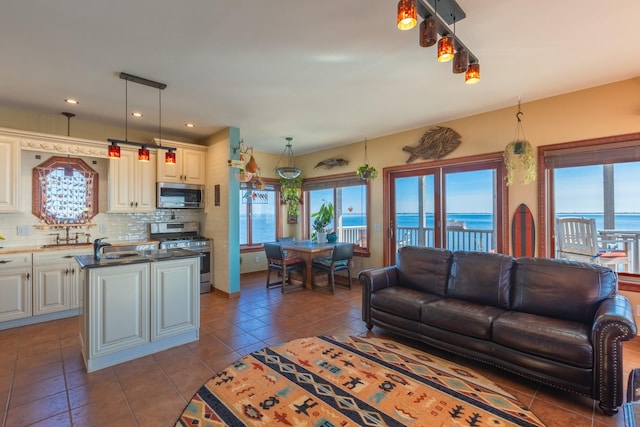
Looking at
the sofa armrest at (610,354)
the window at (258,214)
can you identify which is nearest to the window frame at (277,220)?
the window at (258,214)

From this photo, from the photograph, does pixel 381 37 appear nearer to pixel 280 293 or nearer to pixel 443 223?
pixel 443 223

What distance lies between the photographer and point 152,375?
2625mm

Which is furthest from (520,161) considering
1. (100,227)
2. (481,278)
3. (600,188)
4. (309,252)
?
(100,227)

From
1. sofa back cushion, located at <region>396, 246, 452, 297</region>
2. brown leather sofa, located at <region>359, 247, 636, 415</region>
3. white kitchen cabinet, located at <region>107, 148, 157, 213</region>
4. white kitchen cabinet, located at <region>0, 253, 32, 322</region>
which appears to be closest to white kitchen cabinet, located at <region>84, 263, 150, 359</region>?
white kitchen cabinet, located at <region>0, 253, 32, 322</region>

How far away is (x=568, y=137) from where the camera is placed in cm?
365

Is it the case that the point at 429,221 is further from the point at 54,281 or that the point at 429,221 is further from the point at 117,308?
the point at 54,281

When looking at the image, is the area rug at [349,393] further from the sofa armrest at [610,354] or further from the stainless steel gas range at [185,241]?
the stainless steel gas range at [185,241]

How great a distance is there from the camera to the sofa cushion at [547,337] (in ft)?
7.21

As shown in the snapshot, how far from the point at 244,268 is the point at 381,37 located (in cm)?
542

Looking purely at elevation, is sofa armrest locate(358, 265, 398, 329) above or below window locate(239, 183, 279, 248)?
below

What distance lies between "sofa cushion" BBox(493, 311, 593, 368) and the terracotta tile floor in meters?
0.34

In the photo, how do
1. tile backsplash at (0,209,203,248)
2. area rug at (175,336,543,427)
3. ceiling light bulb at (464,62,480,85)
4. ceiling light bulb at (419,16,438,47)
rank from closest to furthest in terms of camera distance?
ceiling light bulb at (419,16,438,47) → area rug at (175,336,543,427) → ceiling light bulb at (464,62,480,85) → tile backsplash at (0,209,203,248)

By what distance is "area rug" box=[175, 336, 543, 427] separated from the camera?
80.1 inches

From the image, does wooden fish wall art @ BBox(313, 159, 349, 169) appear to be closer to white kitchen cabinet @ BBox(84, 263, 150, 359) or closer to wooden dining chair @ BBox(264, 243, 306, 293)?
wooden dining chair @ BBox(264, 243, 306, 293)
